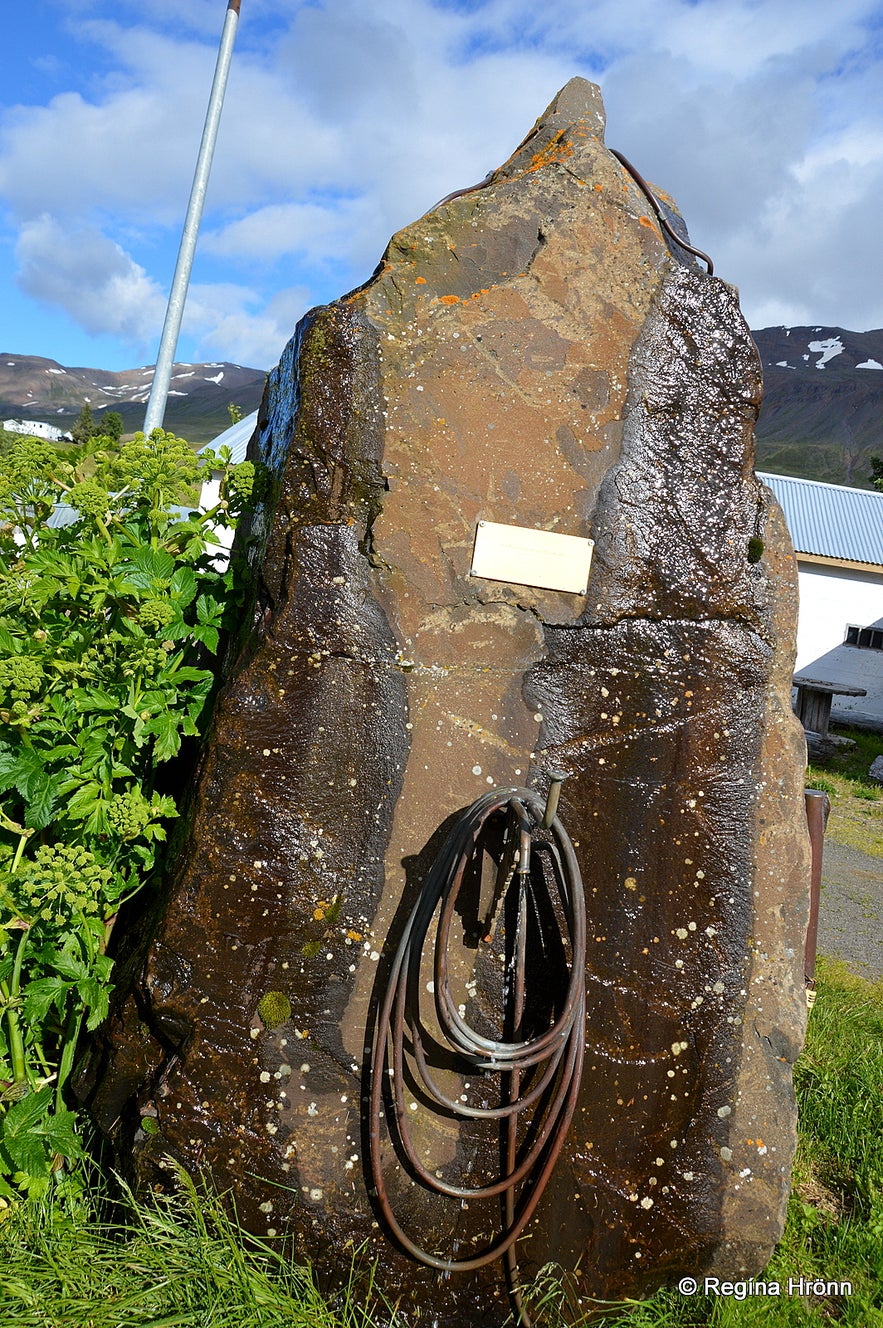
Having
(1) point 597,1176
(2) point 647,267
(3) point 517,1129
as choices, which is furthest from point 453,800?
(2) point 647,267

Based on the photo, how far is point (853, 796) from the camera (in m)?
11.4

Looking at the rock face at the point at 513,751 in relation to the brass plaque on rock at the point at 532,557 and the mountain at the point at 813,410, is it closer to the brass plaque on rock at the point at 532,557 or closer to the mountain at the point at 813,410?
the brass plaque on rock at the point at 532,557

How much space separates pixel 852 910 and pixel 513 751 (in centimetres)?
527

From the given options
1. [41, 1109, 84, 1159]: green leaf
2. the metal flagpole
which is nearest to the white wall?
the metal flagpole

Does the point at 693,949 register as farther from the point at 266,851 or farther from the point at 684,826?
the point at 266,851

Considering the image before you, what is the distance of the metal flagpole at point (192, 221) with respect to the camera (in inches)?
237

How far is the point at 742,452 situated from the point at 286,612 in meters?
1.56

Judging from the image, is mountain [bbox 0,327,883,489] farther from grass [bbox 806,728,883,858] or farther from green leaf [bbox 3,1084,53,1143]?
green leaf [bbox 3,1084,53,1143]

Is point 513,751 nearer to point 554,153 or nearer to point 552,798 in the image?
point 552,798

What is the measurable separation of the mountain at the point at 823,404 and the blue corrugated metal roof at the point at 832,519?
8861 cm

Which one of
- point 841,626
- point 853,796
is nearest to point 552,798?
point 853,796

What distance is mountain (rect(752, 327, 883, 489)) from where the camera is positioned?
405 ft

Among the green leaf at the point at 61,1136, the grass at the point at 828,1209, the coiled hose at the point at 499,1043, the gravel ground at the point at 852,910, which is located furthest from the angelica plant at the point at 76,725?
the gravel ground at the point at 852,910

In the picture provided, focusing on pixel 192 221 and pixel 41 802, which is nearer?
pixel 41 802
